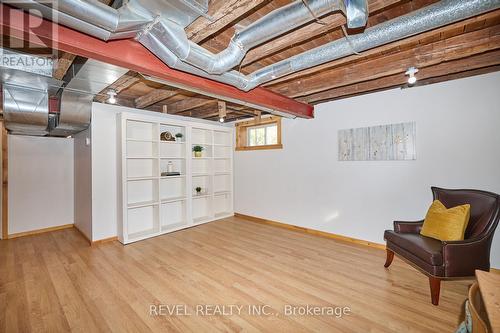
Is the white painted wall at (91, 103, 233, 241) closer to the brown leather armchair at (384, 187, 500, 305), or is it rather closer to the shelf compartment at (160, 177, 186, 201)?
the shelf compartment at (160, 177, 186, 201)

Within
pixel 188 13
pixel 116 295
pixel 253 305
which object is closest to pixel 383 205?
pixel 253 305

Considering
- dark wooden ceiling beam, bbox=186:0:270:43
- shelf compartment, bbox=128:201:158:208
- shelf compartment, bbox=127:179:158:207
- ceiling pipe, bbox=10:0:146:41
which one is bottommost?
shelf compartment, bbox=128:201:158:208

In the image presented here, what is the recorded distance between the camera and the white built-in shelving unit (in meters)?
3.70

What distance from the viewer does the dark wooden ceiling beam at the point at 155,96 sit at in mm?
3130

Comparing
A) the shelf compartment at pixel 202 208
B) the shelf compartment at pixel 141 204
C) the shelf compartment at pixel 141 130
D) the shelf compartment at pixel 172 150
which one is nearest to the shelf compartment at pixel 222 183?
the shelf compartment at pixel 202 208

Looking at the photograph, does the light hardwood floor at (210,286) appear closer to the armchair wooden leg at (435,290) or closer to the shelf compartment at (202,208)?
the armchair wooden leg at (435,290)

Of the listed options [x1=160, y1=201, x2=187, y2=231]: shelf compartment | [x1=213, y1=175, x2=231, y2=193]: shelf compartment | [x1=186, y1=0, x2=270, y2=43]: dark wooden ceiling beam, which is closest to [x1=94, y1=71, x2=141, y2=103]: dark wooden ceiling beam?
[x1=186, y1=0, x2=270, y2=43]: dark wooden ceiling beam

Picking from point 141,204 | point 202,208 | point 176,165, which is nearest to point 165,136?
point 176,165

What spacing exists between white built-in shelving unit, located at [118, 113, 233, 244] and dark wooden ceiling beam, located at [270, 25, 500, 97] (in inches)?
95.7

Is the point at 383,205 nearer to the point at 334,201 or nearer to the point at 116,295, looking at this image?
the point at 334,201

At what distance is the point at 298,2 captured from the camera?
1.25 m

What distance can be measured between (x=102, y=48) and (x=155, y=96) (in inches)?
72.9

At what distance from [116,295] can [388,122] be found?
164 inches

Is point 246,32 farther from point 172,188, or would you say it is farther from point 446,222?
point 172,188
